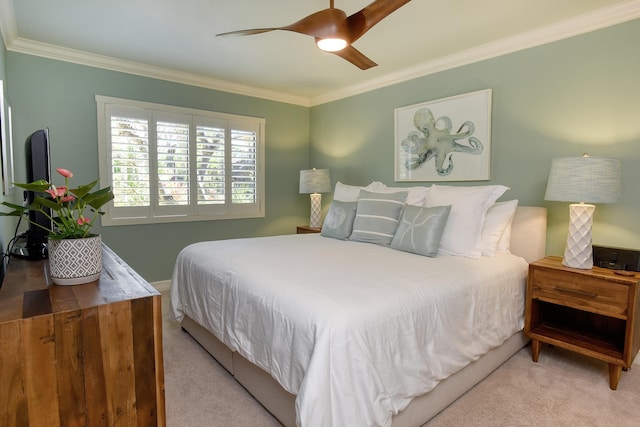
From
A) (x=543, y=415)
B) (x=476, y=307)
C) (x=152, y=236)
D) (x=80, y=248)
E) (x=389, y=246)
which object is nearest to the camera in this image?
(x=80, y=248)

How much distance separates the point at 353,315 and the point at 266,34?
248cm

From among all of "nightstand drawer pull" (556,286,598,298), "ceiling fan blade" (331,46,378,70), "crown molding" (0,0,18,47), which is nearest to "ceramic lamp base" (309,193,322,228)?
"ceiling fan blade" (331,46,378,70)

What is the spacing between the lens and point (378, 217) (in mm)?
3025

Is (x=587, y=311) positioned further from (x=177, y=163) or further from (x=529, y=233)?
(x=177, y=163)

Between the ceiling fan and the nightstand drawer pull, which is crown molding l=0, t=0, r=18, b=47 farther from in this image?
the nightstand drawer pull

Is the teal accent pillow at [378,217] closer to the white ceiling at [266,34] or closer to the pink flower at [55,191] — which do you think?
the white ceiling at [266,34]

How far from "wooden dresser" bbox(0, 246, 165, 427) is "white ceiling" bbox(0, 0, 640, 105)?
7.09ft

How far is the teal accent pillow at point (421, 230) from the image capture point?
8.28 feet

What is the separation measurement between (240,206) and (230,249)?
1.98m

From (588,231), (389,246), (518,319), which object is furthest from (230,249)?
(588,231)

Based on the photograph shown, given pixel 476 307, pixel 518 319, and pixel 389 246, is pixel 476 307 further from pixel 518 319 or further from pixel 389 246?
pixel 389 246

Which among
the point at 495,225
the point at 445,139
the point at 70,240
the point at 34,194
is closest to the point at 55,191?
the point at 70,240

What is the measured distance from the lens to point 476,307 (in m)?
2.01

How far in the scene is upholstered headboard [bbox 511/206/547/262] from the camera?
2.70 m
